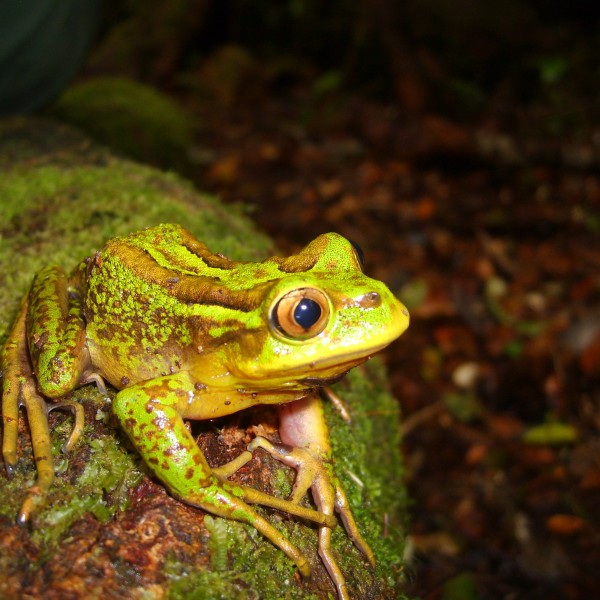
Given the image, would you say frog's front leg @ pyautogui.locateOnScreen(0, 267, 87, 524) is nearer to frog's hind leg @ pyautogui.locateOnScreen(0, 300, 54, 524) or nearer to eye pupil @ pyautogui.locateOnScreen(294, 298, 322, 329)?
frog's hind leg @ pyautogui.locateOnScreen(0, 300, 54, 524)

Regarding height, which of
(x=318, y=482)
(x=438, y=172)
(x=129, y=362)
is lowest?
(x=438, y=172)

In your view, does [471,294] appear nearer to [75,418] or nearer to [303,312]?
[303,312]

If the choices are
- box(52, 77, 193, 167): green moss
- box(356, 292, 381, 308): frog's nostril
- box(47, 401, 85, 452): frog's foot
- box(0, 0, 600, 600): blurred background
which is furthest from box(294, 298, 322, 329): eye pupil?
box(52, 77, 193, 167): green moss

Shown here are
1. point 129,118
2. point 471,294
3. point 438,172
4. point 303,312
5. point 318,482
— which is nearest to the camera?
point 303,312

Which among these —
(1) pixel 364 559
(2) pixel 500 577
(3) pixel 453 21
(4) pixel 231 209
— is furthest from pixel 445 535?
(3) pixel 453 21

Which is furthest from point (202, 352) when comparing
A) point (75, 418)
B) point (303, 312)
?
point (75, 418)

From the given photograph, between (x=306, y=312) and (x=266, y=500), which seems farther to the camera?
(x=266, y=500)

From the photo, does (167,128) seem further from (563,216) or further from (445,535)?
(445,535)

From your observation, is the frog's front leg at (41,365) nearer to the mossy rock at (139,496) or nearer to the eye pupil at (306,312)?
the mossy rock at (139,496)
